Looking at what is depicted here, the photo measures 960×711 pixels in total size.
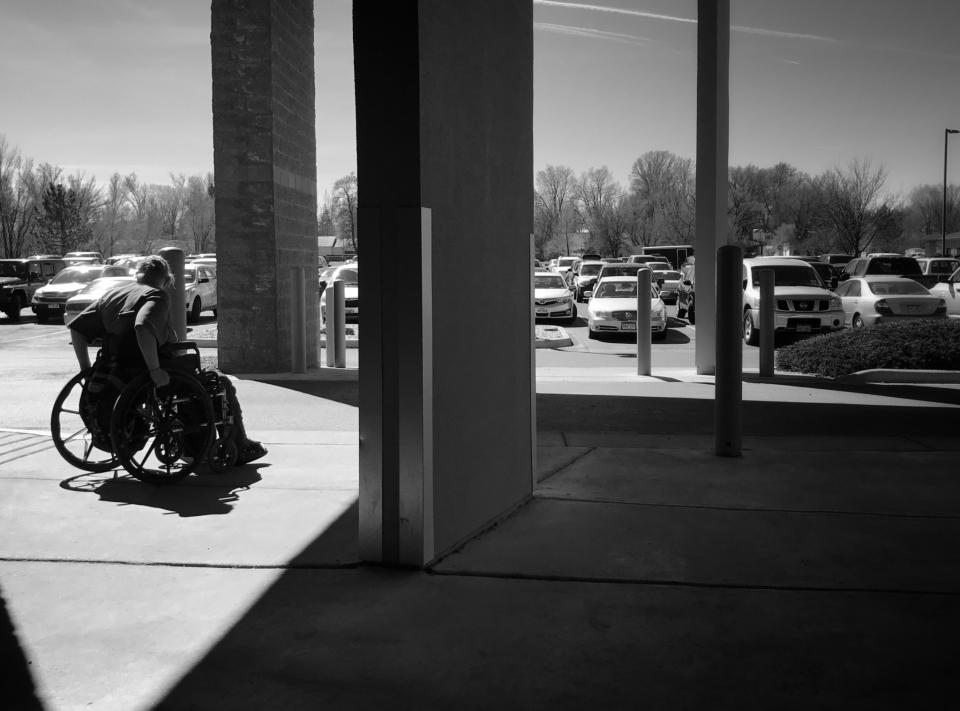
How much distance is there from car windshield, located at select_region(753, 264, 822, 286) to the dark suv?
21.3m

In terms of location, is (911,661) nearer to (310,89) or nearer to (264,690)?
(264,690)

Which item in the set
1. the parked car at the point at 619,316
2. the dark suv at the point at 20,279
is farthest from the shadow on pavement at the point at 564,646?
the dark suv at the point at 20,279

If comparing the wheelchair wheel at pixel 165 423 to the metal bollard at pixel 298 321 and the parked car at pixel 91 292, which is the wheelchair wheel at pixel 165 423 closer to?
the metal bollard at pixel 298 321

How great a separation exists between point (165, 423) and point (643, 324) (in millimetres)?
8356

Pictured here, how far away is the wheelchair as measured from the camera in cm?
612

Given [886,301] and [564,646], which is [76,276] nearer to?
[886,301]

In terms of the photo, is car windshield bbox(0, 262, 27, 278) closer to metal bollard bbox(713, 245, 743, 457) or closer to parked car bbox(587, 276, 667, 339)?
parked car bbox(587, 276, 667, 339)

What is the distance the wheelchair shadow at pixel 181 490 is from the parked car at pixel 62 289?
2040 cm

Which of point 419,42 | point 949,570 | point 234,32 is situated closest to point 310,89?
point 234,32

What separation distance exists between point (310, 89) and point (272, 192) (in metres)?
2.10

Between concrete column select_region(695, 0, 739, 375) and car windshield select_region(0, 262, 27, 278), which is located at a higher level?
concrete column select_region(695, 0, 739, 375)

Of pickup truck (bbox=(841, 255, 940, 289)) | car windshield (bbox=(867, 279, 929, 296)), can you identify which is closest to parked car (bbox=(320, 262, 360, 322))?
car windshield (bbox=(867, 279, 929, 296))

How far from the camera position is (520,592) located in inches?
164

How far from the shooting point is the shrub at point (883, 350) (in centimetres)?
1248
